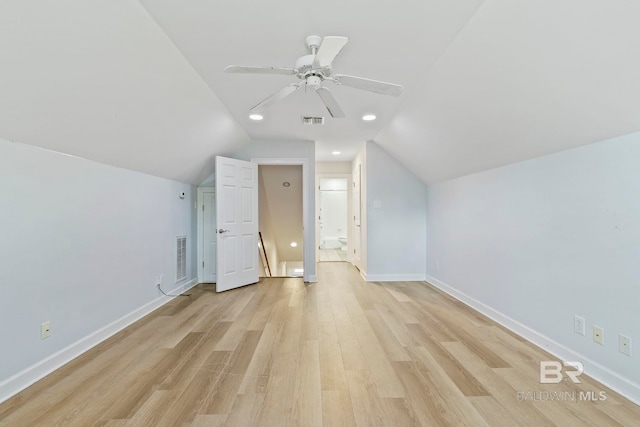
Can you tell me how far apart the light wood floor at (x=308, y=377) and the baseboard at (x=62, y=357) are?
0.06 metres

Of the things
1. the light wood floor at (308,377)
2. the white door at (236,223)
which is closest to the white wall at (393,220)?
the light wood floor at (308,377)

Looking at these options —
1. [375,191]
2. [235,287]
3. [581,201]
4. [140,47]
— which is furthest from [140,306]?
[581,201]

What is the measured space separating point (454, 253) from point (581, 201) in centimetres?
193

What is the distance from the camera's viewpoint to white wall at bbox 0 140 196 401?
1.80m

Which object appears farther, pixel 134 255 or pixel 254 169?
pixel 254 169

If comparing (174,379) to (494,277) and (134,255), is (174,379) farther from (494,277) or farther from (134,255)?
(494,277)

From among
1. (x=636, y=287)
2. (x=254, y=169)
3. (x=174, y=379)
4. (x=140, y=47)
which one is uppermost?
(x=140, y=47)

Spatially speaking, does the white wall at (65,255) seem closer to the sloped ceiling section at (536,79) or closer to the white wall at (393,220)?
the sloped ceiling section at (536,79)

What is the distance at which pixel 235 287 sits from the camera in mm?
4309

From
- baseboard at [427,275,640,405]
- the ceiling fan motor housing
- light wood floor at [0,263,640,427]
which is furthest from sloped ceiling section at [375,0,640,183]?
light wood floor at [0,263,640,427]

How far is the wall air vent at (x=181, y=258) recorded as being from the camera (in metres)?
4.02

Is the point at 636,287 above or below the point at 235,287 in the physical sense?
above

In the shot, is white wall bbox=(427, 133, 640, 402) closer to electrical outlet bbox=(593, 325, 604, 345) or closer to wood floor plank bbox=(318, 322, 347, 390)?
electrical outlet bbox=(593, 325, 604, 345)

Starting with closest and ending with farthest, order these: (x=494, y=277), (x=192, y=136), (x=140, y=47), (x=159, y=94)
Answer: (x=140, y=47) < (x=159, y=94) < (x=494, y=277) < (x=192, y=136)
